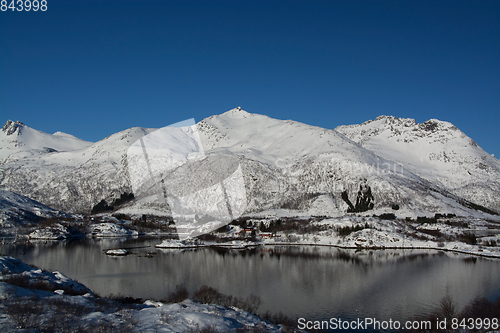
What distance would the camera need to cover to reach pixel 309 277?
177 ft

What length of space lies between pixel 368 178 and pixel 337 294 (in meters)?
127

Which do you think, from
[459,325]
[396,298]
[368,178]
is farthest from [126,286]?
[368,178]

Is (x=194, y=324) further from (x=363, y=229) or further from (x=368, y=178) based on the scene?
(x=368, y=178)

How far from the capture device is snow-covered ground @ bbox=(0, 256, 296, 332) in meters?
19.5

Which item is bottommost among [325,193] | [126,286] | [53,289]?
[126,286]

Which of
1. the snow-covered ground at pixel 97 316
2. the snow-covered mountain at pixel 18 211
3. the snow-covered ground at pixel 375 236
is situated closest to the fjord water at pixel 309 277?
the snow-covered ground at pixel 375 236

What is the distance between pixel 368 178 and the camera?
6427 inches

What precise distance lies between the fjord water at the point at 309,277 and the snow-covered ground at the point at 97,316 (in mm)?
11456

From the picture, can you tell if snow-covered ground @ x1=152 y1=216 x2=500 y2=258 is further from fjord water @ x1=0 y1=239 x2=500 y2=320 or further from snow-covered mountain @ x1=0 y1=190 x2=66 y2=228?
snow-covered mountain @ x1=0 y1=190 x2=66 y2=228

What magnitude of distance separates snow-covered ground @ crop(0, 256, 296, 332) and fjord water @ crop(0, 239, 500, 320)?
11456mm

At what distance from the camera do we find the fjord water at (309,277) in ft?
125

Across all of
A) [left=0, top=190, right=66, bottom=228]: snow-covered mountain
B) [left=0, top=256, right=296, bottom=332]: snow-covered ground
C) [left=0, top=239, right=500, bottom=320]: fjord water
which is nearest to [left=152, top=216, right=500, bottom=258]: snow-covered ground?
[left=0, top=239, right=500, bottom=320]: fjord water

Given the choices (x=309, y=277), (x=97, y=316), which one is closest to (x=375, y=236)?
(x=309, y=277)

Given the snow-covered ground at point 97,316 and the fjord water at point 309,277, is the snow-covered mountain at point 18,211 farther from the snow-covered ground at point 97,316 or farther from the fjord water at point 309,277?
the snow-covered ground at point 97,316
